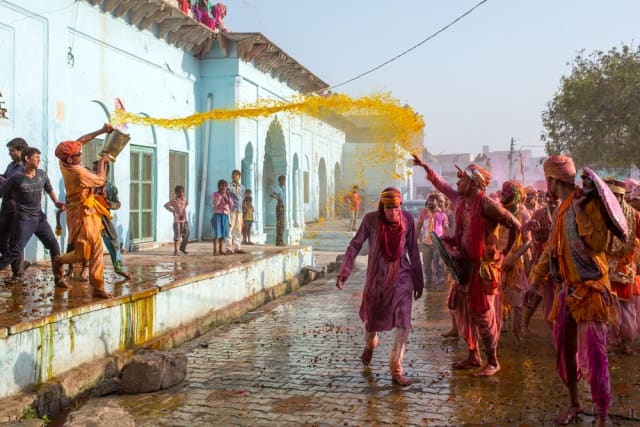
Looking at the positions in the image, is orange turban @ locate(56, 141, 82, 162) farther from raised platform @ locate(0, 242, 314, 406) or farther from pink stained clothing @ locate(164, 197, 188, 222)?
pink stained clothing @ locate(164, 197, 188, 222)

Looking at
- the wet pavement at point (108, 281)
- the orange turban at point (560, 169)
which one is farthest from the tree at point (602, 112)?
the orange turban at point (560, 169)

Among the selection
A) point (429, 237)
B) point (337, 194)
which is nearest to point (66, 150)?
point (429, 237)

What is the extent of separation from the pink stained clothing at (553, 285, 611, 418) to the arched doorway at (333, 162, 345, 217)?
95.3 feet

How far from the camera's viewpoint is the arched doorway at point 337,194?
112 feet

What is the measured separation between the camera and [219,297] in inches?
385

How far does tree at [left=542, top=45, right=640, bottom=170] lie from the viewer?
24469mm

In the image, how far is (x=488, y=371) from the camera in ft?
20.6

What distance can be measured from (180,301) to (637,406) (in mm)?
5311

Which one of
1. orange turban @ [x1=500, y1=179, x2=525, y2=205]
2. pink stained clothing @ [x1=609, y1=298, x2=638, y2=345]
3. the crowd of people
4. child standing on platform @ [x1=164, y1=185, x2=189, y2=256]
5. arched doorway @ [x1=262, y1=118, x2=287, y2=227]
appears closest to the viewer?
the crowd of people

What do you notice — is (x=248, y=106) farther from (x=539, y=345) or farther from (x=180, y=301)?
(x=539, y=345)

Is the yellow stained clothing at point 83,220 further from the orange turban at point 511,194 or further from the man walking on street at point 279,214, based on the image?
the man walking on street at point 279,214

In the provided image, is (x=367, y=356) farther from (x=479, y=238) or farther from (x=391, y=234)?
(x=479, y=238)

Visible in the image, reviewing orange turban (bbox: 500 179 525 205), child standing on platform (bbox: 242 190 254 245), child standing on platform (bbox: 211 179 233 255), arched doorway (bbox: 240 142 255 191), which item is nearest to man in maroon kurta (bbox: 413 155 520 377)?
orange turban (bbox: 500 179 525 205)

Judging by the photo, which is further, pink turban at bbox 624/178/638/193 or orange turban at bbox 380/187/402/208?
pink turban at bbox 624/178/638/193
